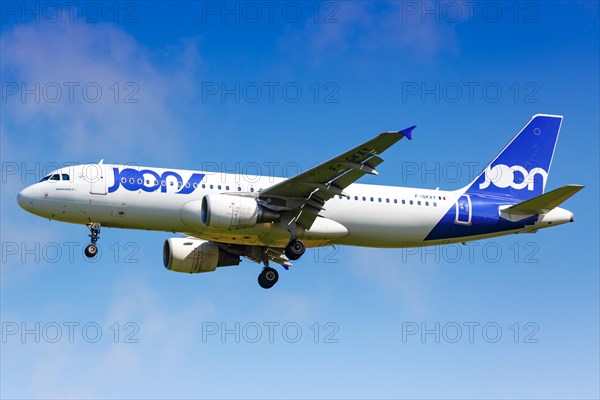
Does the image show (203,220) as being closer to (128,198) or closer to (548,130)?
(128,198)

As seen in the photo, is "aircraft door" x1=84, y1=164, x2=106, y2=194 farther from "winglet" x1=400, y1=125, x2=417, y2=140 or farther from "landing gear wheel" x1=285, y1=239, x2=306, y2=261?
"winglet" x1=400, y1=125, x2=417, y2=140

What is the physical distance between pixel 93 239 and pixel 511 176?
18.2 m

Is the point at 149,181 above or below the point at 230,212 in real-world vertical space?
above

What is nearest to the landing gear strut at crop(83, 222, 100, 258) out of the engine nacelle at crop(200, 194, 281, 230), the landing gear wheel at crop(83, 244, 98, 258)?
the landing gear wheel at crop(83, 244, 98, 258)

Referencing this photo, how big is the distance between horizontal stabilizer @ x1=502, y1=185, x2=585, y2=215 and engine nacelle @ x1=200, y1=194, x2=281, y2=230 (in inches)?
425

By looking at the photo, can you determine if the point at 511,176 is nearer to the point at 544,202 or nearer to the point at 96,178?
the point at 544,202

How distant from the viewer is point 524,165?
43375 mm

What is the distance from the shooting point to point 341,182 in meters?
36.5

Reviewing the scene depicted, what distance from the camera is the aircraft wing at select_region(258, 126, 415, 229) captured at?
34125mm

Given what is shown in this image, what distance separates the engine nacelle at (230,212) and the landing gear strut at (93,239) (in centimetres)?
407

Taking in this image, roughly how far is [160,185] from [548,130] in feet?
60.1

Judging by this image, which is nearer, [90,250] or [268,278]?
[90,250]

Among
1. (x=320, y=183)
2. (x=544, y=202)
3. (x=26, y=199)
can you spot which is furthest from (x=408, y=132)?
(x=26, y=199)

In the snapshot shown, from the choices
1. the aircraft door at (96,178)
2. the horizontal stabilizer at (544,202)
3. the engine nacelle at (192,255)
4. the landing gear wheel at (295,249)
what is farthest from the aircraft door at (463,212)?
the aircraft door at (96,178)
